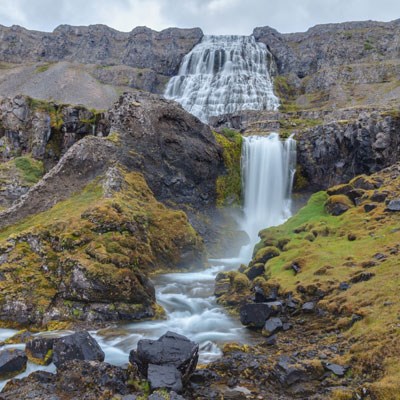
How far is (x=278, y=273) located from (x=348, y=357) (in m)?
8.31

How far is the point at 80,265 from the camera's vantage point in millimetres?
16766

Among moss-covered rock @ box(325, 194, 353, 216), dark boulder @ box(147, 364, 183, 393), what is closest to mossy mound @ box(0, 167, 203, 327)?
dark boulder @ box(147, 364, 183, 393)

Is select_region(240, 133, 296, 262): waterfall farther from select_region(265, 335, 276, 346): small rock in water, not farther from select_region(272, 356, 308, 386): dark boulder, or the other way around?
select_region(272, 356, 308, 386): dark boulder

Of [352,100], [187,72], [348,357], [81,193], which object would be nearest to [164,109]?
[81,193]

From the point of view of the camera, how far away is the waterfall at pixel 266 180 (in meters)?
41.4

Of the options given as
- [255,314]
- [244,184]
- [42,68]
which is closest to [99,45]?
[42,68]

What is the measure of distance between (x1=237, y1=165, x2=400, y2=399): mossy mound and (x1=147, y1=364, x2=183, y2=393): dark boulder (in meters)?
3.86

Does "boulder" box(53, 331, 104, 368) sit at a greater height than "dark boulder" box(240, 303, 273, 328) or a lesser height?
greater

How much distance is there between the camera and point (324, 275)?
16.2 meters

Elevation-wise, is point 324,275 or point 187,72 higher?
point 187,72

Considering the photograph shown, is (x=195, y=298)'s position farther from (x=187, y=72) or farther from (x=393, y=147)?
(x=187, y=72)

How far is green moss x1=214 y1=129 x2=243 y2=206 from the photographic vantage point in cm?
3950

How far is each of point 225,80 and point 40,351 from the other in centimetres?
9535

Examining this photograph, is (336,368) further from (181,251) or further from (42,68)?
(42,68)
